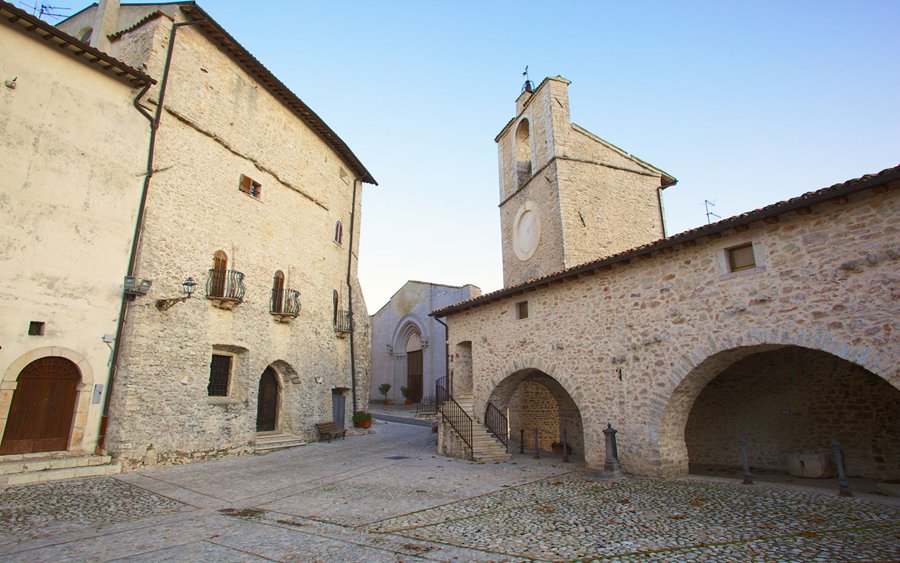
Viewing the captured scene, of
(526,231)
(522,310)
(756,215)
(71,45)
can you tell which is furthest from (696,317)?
(71,45)

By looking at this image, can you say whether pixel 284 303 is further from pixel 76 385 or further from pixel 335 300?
pixel 76 385

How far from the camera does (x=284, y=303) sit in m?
15.4

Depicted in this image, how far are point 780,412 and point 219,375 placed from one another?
15568mm

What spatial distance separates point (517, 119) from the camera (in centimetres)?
2066

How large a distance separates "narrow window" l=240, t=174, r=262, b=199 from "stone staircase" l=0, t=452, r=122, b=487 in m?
8.69

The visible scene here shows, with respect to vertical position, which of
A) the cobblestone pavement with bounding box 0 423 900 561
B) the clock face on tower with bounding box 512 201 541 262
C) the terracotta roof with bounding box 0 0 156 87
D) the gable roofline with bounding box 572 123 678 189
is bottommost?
the cobblestone pavement with bounding box 0 423 900 561

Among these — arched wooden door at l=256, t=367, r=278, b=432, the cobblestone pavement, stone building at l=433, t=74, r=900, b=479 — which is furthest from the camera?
arched wooden door at l=256, t=367, r=278, b=432

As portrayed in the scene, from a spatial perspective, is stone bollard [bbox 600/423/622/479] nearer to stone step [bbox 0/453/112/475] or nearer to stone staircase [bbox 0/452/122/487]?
stone staircase [bbox 0/452/122/487]

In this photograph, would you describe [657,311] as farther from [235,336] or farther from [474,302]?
[235,336]

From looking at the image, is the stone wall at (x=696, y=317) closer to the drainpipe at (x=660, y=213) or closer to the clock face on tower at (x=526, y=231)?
the clock face on tower at (x=526, y=231)

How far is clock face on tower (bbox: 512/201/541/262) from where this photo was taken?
18.3 m

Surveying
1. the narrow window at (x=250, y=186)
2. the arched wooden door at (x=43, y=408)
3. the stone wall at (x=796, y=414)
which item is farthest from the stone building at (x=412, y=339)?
the arched wooden door at (x=43, y=408)

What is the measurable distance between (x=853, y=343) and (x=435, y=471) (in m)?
8.28

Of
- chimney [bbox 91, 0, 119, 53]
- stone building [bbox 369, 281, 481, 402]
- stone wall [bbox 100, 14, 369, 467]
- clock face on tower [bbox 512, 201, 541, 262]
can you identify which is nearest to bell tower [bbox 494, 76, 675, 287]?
clock face on tower [bbox 512, 201, 541, 262]
